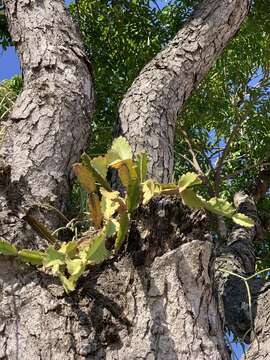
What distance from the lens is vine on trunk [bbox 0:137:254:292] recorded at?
1530mm

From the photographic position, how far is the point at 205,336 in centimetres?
152

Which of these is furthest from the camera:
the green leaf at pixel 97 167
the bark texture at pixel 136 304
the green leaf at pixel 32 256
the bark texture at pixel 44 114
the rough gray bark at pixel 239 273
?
the rough gray bark at pixel 239 273

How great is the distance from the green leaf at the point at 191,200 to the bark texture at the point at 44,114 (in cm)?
49

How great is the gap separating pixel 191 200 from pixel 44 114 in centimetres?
81

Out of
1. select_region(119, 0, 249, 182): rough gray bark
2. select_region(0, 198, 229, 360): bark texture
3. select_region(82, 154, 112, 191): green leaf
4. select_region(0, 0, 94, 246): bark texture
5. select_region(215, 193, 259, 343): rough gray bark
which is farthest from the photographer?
select_region(215, 193, 259, 343): rough gray bark

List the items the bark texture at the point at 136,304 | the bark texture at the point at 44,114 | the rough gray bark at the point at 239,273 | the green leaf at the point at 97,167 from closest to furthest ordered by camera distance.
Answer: the bark texture at the point at 136,304
the green leaf at the point at 97,167
the bark texture at the point at 44,114
the rough gray bark at the point at 239,273

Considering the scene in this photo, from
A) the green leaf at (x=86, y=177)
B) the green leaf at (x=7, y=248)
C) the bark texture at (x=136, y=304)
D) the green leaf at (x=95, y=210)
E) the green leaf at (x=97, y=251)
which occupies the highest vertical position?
the green leaf at (x=86, y=177)

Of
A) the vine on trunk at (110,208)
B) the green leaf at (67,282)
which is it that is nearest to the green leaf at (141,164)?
the vine on trunk at (110,208)

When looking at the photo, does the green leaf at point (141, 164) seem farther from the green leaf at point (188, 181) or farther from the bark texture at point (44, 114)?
the bark texture at point (44, 114)

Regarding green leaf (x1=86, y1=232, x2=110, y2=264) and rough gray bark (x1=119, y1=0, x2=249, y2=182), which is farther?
rough gray bark (x1=119, y1=0, x2=249, y2=182)

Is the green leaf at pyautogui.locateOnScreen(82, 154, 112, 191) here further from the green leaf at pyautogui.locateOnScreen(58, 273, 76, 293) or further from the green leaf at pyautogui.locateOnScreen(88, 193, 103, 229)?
the green leaf at pyautogui.locateOnScreen(58, 273, 76, 293)

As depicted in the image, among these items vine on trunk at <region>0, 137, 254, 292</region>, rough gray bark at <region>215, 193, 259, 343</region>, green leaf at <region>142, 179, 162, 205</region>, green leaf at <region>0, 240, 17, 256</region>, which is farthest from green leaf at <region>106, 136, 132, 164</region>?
rough gray bark at <region>215, 193, 259, 343</region>

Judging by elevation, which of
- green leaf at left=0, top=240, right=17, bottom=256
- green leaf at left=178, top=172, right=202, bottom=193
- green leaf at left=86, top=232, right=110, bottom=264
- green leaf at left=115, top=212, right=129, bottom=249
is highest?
green leaf at left=178, top=172, right=202, bottom=193

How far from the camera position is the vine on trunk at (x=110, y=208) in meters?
1.53
